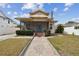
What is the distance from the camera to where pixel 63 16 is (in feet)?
67.1

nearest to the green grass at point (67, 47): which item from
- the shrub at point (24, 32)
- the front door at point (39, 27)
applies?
the shrub at point (24, 32)

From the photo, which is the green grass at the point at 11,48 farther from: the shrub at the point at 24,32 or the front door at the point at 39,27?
the front door at the point at 39,27

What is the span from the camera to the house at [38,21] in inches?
958

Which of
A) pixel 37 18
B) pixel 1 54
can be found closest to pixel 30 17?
pixel 37 18

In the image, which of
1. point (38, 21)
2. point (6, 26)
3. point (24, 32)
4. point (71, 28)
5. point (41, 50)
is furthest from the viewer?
point (71, 28)

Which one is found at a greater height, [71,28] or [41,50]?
[71,28]

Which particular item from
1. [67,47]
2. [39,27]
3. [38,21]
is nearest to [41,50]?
[67,47]

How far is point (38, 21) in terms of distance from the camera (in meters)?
24.4

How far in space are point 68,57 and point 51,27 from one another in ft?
58.4

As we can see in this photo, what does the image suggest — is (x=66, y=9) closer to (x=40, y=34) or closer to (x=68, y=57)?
(x=40, y=34)

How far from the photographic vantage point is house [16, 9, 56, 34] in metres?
24.3

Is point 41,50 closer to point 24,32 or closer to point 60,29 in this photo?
point 24,32

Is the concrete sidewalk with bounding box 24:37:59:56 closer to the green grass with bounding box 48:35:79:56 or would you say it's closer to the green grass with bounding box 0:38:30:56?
the green grass with bounding box 48:35:79:56

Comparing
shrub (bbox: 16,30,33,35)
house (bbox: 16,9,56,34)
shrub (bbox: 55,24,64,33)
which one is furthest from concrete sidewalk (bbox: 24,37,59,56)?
shrub (bbox: 55,24,64,33)
